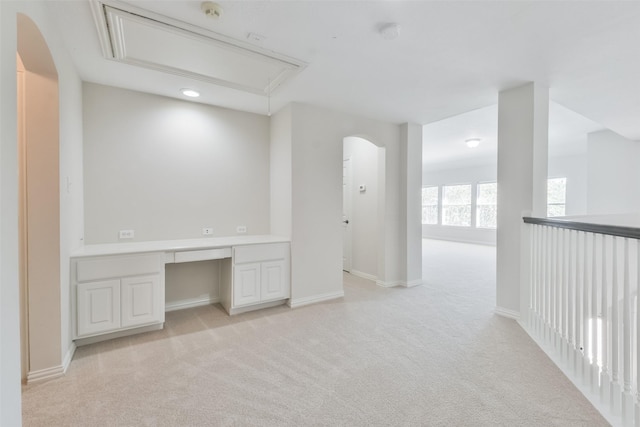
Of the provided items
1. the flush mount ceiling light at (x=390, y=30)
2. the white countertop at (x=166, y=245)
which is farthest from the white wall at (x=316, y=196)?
the flush mount ceiling light at (x=390, y=30)

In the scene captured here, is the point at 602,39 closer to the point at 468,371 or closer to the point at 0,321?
the point at 468,371

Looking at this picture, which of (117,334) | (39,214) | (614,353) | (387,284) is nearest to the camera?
(614,353)

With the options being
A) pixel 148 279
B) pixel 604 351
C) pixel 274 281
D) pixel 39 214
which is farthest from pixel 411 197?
pixel 39 214

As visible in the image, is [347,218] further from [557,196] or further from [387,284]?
[557,196]

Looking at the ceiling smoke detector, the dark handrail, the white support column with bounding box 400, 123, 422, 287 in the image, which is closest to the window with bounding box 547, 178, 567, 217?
the white support column with bounding box 400, 123, 422, 287

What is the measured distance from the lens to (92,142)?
287 centimetres

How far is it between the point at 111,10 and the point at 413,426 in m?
3.09

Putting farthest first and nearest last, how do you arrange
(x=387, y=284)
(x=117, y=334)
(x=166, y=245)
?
(x=387, y=284)
(x=166, y=245)
(x=117, y=334)

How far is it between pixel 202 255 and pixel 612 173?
24.7ft

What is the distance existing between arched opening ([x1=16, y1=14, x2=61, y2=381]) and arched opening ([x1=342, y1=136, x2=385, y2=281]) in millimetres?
3416

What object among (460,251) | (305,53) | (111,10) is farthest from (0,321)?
(460,251)

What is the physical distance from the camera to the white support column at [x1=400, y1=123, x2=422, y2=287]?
→ 4297 millimetres

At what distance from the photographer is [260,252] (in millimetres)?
3248

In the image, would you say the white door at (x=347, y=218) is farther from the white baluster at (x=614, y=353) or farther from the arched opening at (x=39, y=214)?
the arched opening at (x=39, y=214)
